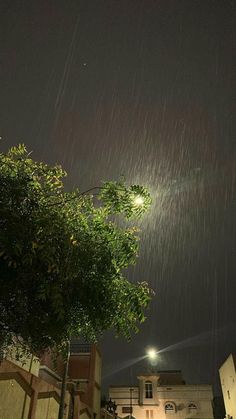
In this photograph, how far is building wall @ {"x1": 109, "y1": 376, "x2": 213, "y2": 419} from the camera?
48406mm

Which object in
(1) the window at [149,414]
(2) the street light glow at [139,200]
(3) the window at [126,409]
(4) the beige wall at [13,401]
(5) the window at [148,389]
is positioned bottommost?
(4) the beige wall at [13,401]

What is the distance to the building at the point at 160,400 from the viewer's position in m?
48.5

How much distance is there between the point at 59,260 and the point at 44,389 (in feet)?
45.9

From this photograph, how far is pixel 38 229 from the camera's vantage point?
19.6 feet

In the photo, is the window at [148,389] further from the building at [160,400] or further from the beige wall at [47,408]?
the beige wall at [47,408]

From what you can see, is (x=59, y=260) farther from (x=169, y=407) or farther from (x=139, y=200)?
(x=169, y=407)

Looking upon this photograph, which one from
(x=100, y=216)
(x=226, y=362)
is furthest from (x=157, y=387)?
(x=100, y=216)

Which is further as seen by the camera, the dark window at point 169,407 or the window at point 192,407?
the dark window at point 169,407

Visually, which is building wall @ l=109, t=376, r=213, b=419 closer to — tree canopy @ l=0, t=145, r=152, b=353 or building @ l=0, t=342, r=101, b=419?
building @ l=0, t=342, r=101, b=419

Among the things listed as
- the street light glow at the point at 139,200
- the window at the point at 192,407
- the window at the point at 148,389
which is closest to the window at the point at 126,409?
the window at the point at 148,389

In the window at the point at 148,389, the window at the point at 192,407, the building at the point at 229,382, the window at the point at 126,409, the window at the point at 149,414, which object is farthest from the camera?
the window at the point at 148,389

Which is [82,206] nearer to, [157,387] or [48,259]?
[48,259]

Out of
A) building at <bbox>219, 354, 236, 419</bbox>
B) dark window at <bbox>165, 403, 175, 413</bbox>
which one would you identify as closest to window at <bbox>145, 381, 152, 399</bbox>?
dark window at <bbox>165, 403, 175, 413</bbox>

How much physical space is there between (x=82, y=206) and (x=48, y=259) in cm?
215
